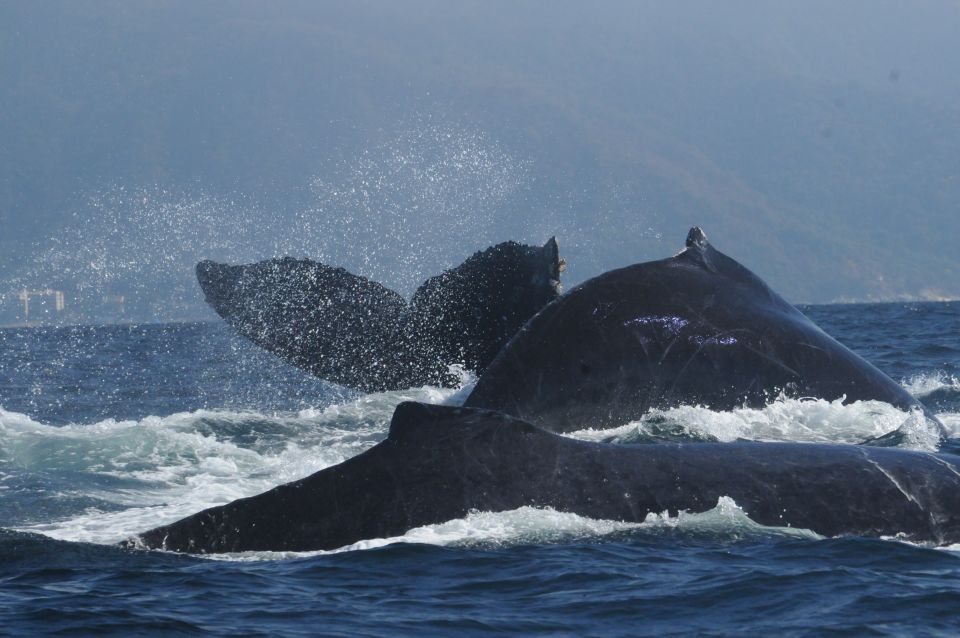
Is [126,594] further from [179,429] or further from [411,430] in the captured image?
[179,429]

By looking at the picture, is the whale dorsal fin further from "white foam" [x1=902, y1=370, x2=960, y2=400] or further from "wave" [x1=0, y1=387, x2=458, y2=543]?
"white foam" [x1=902, y1=370, x2=960, y2=400]

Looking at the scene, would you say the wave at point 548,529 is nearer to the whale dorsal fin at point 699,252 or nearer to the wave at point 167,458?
the wave at point 167,458

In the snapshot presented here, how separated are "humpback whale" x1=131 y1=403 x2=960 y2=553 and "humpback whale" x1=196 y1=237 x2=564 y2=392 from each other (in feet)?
13.7

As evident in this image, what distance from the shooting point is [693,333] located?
32.0ft

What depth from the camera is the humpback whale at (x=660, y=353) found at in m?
9.41

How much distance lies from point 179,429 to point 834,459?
24.3 feet

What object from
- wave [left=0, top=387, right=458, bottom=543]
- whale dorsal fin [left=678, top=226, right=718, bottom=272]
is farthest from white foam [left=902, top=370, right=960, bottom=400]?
wave [left=0, top=387, right=458, bottom=543]

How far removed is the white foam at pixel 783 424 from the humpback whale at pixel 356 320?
6.79ft

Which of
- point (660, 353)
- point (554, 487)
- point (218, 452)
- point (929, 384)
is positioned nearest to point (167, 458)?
point (218, 452)

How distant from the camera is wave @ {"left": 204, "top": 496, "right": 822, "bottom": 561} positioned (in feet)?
21.7

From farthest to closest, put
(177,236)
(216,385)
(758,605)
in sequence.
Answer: (177,236), (216,385), (758,605)

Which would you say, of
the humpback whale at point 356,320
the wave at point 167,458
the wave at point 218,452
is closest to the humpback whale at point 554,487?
the wave at point 218,452

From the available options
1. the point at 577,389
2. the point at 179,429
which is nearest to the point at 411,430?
the point at 577,389

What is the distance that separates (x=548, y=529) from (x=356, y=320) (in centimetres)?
568
